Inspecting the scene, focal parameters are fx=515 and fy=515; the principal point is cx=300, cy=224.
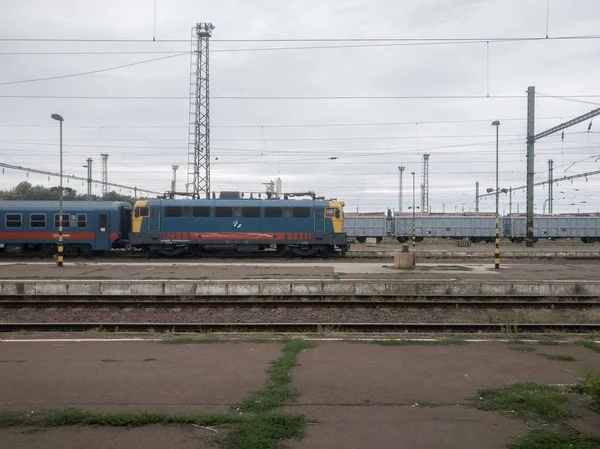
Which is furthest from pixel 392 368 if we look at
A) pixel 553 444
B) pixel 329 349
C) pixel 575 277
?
pixel 575 277

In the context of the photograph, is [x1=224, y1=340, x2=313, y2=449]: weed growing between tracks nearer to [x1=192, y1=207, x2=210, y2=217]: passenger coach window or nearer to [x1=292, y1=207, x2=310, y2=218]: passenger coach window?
[x1=292, y1=207, x2=310, y2=218]: passenger coach window

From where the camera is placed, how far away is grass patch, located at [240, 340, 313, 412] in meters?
5.78

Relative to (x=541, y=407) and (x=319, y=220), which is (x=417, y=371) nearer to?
(x=541, y=407)

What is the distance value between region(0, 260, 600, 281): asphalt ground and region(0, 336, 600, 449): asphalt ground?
10960 mm

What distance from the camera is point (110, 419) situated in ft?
17.1

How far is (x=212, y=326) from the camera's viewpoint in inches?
452

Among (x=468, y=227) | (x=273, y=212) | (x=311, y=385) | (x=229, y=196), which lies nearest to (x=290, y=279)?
(x=273, y=212)

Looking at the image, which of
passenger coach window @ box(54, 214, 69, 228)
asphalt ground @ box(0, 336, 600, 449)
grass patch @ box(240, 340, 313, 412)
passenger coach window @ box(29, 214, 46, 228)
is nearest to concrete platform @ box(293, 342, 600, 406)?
asphalt ground @ box(0, 336, 600, 449)

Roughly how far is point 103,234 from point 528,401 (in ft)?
86.6

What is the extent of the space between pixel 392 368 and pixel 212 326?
17.1 ft

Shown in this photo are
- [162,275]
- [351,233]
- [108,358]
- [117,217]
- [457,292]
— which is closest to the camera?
[108,358]

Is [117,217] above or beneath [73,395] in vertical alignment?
above

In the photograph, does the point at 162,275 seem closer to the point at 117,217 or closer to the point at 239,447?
the point at 117,217

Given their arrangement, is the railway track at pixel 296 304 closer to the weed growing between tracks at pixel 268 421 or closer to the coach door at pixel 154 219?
the weed growing between tracks at pixel 268 421
